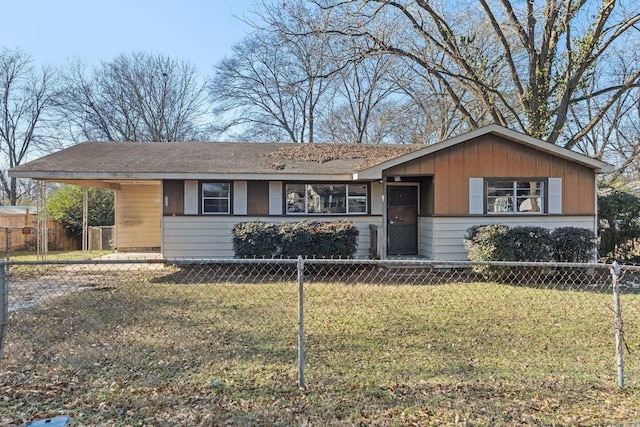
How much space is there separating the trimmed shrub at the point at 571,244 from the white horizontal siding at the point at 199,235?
15.9 ft

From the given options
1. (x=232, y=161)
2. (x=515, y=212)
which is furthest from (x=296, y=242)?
(x=515, y=212)

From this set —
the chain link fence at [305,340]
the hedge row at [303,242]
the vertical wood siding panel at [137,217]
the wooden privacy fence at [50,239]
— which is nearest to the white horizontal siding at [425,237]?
the chain link fence at [305,340]

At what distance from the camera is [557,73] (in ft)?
45.4

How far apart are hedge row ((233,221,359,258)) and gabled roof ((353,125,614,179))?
1.56m

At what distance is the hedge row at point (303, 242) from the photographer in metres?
9.83

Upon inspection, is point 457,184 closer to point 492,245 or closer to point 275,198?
point 492,245

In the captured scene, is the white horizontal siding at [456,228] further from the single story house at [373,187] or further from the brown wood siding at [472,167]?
the brown wood siding at [472,167]

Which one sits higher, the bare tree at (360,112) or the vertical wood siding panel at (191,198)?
the bare tree at (360,112)

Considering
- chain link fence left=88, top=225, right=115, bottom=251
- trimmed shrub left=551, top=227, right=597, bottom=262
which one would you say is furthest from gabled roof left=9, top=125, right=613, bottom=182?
chain link fence left=88, top=225, right=115, bottom=251

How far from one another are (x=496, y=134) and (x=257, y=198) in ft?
21.5

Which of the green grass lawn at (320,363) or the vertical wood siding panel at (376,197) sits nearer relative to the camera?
the green grass lawn at (320,363)

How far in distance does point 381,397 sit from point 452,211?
7679 millimetres

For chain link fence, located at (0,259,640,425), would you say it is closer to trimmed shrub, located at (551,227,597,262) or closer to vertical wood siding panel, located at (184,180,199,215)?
trimmed shrub, located at (551,227,597,262)

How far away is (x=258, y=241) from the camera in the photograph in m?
9.91
